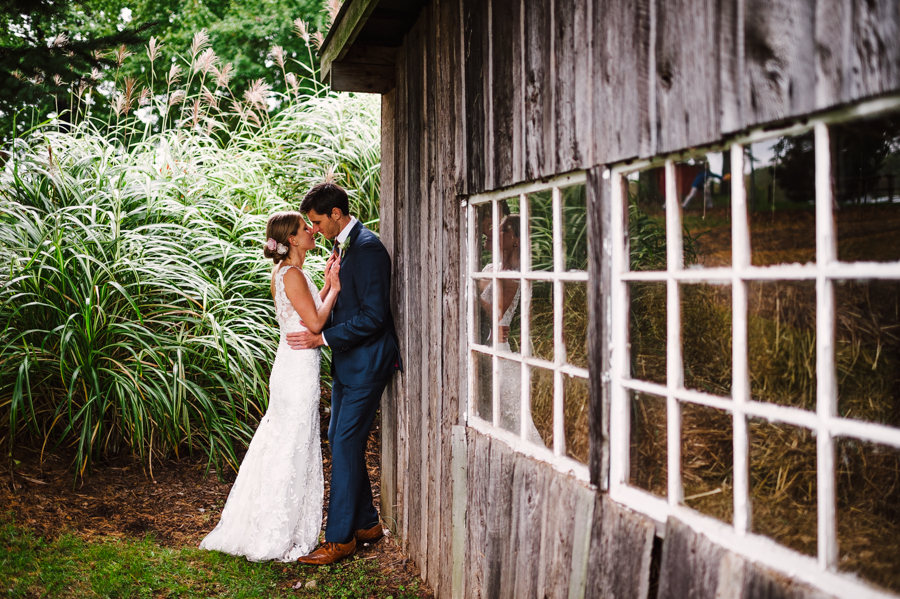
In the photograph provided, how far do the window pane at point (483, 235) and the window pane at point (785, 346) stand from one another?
5.29 feet

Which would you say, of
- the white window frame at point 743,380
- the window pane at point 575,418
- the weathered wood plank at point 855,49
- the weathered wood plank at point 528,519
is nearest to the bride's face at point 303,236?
the weathered wood plank at point 528,519

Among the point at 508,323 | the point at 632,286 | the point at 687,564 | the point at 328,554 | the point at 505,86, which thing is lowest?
the point at 328,554

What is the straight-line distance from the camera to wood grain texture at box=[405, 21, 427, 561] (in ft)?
12.0

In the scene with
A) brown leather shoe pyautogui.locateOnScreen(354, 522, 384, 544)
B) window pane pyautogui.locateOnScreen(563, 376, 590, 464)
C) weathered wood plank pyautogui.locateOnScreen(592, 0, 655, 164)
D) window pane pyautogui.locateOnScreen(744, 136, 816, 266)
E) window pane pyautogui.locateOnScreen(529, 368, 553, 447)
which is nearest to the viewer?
weathered wood plank pyautogui.locateOnScreen(592, 0, 655, 164)

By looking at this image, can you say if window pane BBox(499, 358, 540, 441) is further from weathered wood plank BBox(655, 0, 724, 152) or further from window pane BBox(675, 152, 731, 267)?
weathered wood plank BBox(655, 0, 724, 152)

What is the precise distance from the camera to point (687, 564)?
5.31 feet

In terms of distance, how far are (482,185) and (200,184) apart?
12.0 feet

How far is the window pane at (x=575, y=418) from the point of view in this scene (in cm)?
224

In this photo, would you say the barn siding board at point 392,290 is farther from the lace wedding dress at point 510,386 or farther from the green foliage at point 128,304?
the lace wedding dress at point 510,386

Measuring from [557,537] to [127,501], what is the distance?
11.0ft

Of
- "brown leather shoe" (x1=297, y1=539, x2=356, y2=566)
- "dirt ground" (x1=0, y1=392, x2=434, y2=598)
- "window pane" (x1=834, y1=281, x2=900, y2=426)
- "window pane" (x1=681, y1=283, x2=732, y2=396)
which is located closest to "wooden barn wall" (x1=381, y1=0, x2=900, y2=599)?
"brown leather shoe" (x1=297, y1=539, x2=356, y2=566)

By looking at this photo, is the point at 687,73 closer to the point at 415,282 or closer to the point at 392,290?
the point at 415,282

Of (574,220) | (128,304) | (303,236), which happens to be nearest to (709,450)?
(574,220)

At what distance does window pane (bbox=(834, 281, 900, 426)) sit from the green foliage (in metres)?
3.64
